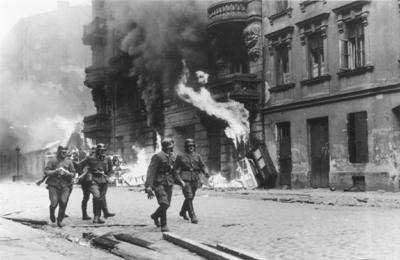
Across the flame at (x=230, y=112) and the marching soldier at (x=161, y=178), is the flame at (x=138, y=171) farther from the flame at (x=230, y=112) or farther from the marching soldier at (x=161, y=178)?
the marching soldier at (x=161, y=178)

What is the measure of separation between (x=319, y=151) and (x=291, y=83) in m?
3.16

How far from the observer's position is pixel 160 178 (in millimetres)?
10148

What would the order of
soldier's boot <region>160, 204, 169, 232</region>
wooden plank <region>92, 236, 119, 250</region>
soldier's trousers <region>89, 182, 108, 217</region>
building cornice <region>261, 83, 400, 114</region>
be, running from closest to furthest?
wooden plank <region>92, 236, 119, 250</region>
soldier's boot <region>160, 204, 169, 232</region>
soldier's trousers <region>89, 182, 108, 217</region>
building cornice <region>261, 83, 400, 114</region>

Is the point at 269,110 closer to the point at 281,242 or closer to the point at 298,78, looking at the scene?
the point at 298,78

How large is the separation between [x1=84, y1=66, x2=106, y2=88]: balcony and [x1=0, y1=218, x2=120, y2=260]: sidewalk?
29493 mm

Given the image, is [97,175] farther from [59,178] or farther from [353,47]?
[353,47]

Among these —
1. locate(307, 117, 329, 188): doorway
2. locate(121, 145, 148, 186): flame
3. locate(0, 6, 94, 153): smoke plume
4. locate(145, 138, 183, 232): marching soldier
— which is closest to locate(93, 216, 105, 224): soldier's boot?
locate(145, 138, 183, 232): marching soldier

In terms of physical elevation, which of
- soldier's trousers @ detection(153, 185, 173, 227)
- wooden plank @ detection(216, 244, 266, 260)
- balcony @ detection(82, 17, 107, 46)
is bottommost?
wooden plank @ detection(216, 244, 266, 260)

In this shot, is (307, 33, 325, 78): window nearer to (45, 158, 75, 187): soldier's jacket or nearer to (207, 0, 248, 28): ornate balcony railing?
(207, 0, 248, 28): ornate balcony railing

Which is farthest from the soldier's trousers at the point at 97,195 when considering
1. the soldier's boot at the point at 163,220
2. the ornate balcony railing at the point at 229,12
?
the ornate balcony railing at the point at 229,12

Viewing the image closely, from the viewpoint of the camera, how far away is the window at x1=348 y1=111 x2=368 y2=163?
20.1m

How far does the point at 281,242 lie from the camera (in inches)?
312

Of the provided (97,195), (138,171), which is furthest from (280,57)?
(97,195)

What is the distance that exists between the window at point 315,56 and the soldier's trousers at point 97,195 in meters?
12.7
